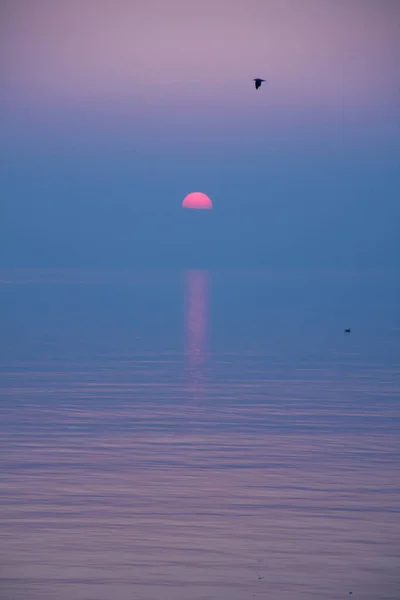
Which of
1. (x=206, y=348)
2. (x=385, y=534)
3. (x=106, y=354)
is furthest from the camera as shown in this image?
(x=206, y=348)

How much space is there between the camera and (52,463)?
24531 millimetres

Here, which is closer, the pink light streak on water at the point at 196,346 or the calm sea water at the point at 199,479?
the calm sea water at the point at 199,479

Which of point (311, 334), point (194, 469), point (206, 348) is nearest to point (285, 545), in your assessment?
point (194, 469)

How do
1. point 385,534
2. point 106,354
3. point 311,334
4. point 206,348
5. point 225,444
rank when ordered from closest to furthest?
point 385,534, point 225,444, point 106,354, point 206,348, point 311,334

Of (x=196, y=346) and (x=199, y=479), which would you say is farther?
(x=196, y=346)

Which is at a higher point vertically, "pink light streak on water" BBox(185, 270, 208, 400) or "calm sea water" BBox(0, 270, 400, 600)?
"calm sea water" BBox(0, 270, 400, 600)

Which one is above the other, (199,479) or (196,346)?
(199,479)

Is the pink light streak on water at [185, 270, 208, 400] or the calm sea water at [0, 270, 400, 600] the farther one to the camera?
the pink light streak on water at [185, 270, 208, 400]

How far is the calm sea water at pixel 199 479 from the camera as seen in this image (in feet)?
54.7

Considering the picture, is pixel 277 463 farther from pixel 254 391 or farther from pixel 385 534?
pixel 254 391

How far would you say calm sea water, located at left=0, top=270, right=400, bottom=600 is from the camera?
1669 centimetres

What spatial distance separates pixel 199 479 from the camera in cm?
2289

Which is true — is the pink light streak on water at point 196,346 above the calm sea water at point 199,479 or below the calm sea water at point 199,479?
below

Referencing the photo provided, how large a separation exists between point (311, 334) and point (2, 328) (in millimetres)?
19261
